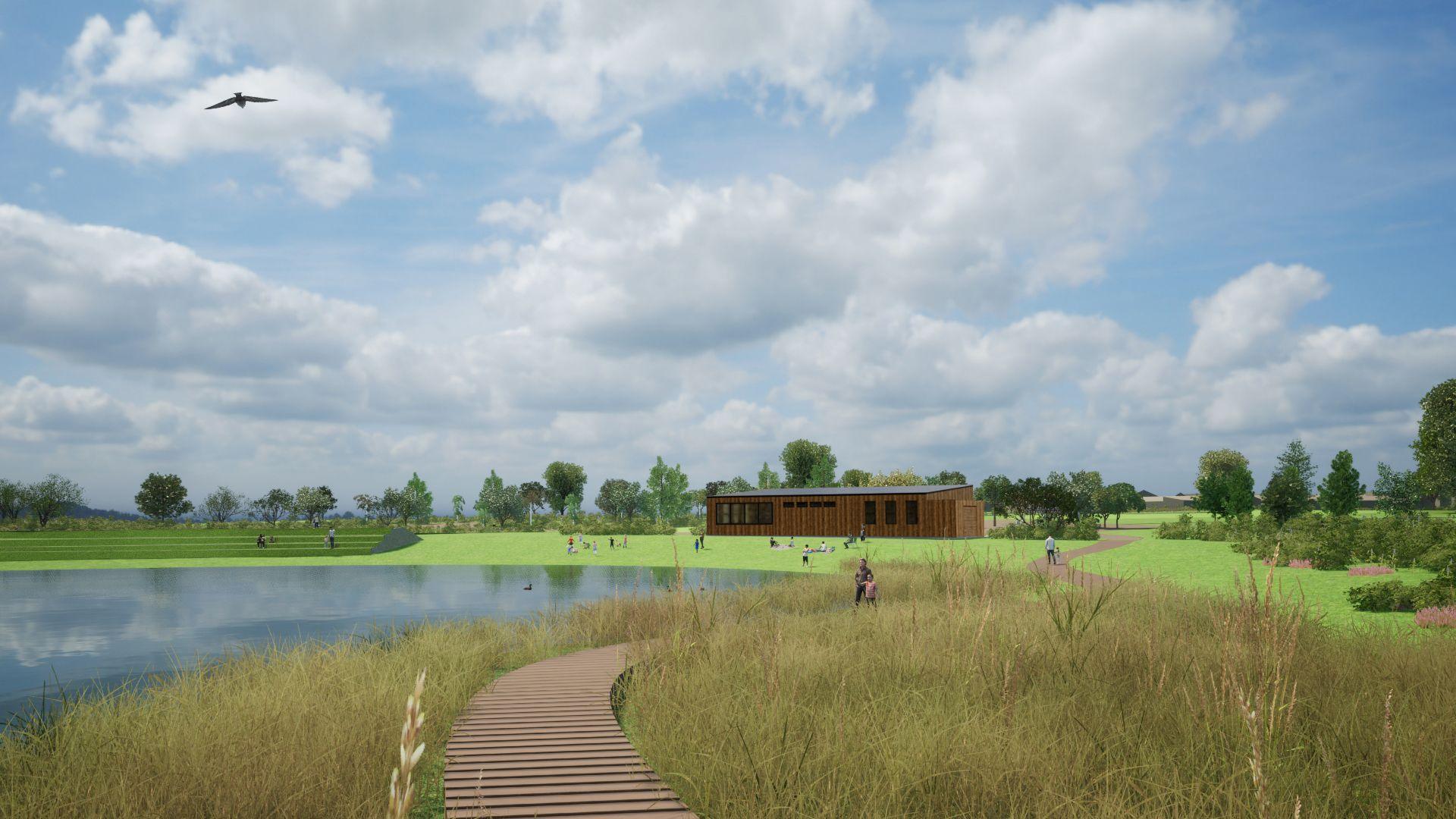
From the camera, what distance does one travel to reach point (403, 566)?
132ft

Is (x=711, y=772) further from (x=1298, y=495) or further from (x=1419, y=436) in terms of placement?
(x=1419, y=436)

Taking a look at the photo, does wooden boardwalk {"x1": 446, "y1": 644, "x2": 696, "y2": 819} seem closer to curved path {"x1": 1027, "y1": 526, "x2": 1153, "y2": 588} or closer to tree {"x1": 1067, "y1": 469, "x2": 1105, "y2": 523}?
curved path {"x1": 1027, "y1": 526, "x2": 1153, "y2": 588}

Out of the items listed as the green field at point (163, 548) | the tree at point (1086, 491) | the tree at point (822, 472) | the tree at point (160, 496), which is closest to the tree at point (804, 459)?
the tree at point (822, 472)

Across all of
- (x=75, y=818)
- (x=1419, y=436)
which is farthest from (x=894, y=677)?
(x=1419, y=436)

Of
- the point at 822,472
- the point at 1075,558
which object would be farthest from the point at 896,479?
the point at 1075,558

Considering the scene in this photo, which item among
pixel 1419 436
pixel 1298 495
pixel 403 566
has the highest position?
pixel 1419 436

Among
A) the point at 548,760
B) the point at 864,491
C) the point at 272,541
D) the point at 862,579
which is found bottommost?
the point at 272,541

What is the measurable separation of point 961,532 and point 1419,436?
82.6 ft

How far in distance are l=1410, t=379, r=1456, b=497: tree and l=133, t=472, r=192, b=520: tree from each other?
380 ft

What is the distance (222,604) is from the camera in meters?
25.8

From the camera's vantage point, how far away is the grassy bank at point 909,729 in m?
5.21

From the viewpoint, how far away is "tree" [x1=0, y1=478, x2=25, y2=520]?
87.3 metres

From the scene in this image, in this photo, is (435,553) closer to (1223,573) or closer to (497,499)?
(1223,573)

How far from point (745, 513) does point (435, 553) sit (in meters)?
19.4
